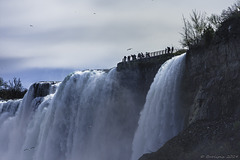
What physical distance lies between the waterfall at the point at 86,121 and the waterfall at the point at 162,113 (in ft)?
17.0

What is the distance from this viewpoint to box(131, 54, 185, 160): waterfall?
17797 millimetres

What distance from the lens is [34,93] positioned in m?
38.1

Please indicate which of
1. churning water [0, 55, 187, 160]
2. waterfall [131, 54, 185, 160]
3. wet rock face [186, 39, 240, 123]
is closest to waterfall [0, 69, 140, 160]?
churning water [0, 55, 187, 160]

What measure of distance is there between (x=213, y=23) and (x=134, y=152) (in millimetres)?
12021

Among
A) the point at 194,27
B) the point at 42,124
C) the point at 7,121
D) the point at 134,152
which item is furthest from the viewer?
the point at 7,121

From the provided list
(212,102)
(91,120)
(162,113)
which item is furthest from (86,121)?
(212,102)

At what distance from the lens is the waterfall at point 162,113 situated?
1780cm

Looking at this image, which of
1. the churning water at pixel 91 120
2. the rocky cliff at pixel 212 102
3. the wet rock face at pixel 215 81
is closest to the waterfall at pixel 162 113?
the churning water at pixel 91 120

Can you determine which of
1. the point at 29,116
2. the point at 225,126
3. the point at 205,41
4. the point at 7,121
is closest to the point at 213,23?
the point at 205,41

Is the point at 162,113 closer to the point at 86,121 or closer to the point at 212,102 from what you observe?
the point at 212,102

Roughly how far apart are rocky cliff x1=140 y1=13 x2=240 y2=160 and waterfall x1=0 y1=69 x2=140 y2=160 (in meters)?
8.55

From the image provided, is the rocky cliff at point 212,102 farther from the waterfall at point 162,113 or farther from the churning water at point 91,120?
the churning water at point 91,120

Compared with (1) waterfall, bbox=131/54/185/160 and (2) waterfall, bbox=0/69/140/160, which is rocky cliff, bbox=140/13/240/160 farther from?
(2) waterfall, bbox=0/69/140/160

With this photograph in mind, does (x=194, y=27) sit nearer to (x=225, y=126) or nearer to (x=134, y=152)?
(x=134, y=152)
